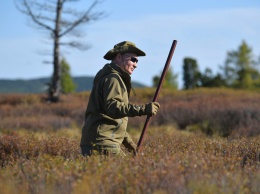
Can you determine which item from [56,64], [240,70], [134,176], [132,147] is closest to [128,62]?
[132,147]

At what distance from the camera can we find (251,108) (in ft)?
52.1

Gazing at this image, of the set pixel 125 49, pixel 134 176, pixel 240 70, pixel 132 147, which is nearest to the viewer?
pixel 134 176

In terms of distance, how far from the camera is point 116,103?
5707mm

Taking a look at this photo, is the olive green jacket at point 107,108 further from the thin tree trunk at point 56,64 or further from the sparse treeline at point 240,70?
the sparse treeline at point 240,70

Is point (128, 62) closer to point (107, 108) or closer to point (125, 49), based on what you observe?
point (125, 49)

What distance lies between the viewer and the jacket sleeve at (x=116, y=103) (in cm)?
570

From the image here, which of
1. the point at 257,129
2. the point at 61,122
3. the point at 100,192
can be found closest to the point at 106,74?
the point at 100,192

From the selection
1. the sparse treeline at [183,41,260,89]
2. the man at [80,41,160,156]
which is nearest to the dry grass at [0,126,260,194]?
the man at [80,41,160,156]

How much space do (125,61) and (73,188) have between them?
220 cm

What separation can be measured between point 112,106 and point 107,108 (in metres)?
0.06

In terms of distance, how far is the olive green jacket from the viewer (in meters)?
5.81

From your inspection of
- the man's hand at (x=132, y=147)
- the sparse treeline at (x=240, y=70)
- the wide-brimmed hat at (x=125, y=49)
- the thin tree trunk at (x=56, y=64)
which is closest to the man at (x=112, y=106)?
the wide-brimmed hat at (x=125, y=49)

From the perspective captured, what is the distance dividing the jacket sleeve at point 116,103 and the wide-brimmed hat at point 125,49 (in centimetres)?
38

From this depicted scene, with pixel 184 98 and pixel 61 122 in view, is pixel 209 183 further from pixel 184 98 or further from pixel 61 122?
pixel 184 98
